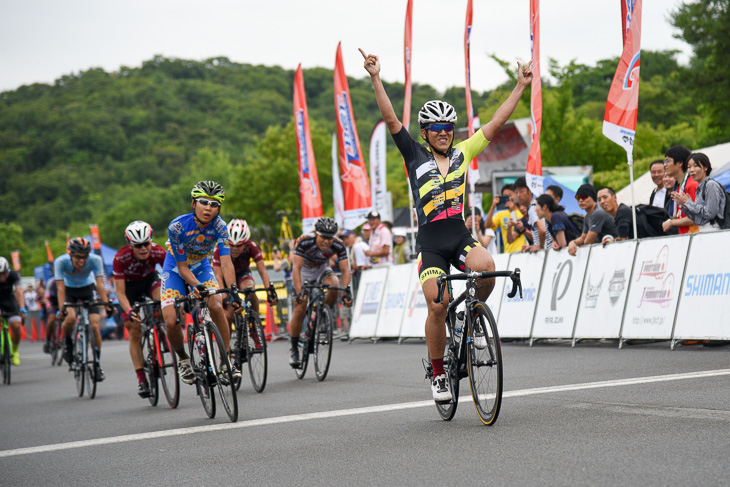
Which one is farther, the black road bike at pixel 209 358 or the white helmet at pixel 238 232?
the white helmet at pixel 238 232

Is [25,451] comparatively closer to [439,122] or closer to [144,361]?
[144,361]

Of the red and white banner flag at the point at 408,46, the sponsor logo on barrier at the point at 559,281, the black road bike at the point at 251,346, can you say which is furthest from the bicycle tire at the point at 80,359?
the red and white banner flag at the point at 408,46

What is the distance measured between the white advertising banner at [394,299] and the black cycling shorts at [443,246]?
10281 mm

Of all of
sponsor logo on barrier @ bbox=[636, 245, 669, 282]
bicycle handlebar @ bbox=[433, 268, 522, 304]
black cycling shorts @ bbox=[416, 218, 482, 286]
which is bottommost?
sponsor logo on barrier @ bbox=[636, 245, 669, 282]

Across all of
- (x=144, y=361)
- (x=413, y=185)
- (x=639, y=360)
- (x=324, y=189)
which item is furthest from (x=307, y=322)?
(x=324, y=189)

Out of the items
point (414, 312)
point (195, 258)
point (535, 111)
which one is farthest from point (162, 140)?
point (195, 258)

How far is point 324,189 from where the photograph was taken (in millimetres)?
77625

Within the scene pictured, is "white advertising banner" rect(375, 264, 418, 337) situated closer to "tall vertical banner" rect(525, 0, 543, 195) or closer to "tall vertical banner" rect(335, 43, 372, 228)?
"tall vertical banner" rect(525, 0, 543, 195)

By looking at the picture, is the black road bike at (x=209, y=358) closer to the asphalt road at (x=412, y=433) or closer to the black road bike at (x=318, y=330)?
the asphalt road at (x=412, y=433)

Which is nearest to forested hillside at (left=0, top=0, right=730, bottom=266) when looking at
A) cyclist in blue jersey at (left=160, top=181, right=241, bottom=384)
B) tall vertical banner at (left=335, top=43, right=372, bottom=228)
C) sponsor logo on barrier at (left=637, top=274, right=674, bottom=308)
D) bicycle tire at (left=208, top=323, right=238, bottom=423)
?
tall vertical banner at (left=335, top=43, right=372, bottom=228)

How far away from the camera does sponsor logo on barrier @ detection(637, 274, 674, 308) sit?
38.6ft

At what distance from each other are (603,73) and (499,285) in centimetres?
6321

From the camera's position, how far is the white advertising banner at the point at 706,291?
1089 centimetres

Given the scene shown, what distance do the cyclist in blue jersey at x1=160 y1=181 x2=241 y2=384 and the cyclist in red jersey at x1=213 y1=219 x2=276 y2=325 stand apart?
1473 mm
